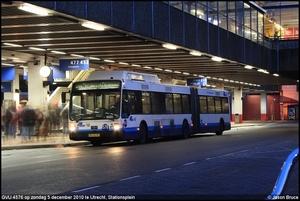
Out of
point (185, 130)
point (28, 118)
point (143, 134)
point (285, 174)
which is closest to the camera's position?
point (28, 118)

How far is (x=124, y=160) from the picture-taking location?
55.2 ft

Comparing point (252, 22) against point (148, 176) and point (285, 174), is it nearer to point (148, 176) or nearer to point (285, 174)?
point (148, 176)

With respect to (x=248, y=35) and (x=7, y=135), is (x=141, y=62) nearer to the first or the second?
(x=248, y=35)

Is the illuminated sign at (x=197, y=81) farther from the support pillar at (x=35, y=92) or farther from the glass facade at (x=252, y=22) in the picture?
the support pillar at (x=35, y=92)

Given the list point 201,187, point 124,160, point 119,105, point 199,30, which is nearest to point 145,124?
point 119,105

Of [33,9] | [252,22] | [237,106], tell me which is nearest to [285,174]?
[33,9]

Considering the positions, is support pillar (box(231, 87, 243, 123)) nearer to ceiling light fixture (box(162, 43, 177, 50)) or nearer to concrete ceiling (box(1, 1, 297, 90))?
concrete ceiling (box(1, 1, 297, 90))

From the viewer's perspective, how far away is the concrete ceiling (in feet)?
61.1

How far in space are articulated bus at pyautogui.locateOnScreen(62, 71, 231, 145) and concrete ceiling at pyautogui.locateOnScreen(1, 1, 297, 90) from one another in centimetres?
186

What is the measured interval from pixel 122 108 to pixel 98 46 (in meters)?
4.67

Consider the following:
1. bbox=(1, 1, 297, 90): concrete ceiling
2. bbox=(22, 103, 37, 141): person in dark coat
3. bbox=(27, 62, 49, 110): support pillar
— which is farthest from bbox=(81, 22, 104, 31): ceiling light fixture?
bbox=(22, 103, 37, 141): person in dark coat

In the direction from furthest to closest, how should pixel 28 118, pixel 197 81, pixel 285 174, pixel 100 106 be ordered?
pixel 197 81 < pixel 100 106 < pixel 285 174 < pixel 28 118

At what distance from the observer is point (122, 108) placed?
24.6m

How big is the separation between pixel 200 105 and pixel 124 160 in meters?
17.4
